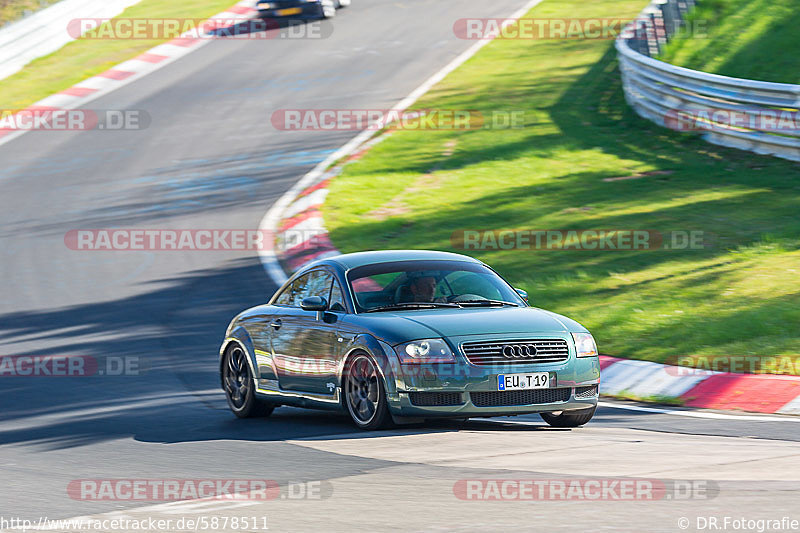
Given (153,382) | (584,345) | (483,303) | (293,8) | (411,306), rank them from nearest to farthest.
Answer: (584,345)
(411,306)
(483,303)
(153,382)
(293,8)

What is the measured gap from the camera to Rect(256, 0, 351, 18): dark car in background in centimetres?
3684

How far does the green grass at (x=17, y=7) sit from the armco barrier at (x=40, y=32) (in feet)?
1.98

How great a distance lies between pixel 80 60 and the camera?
114ft

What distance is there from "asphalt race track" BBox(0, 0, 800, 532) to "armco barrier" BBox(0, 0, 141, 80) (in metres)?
6.54

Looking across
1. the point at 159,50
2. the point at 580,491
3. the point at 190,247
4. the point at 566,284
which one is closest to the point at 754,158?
the point at 566,284

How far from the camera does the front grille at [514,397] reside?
8.81m

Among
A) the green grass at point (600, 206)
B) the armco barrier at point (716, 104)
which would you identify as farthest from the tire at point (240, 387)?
the armco barrier at point (716, 104)

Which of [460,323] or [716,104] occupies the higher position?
[460,323]

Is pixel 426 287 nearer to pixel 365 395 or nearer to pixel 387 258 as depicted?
pixel 387 258

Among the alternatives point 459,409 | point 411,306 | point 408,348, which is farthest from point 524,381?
point 411,306

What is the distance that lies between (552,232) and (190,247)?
548 cm

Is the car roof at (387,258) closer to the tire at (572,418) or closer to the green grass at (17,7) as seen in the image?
the tire at (572,418)

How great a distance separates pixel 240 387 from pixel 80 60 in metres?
26.0

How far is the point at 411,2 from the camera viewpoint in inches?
1574
